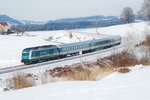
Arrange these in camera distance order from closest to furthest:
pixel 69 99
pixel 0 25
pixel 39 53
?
pixel 69 99 → pixel 39 53 → pixel 0 25

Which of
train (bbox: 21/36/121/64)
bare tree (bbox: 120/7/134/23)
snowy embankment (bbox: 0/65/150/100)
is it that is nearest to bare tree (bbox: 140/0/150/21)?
train (bbox: 21/36/121/64)

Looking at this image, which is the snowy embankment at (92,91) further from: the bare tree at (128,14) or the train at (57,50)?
the bare tree at (128,14)

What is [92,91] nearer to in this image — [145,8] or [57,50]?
[57,50]

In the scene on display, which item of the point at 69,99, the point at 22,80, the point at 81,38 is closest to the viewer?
the point at 69,99

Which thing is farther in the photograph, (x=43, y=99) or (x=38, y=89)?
(x=38, y=89)

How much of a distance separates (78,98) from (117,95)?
118 cm

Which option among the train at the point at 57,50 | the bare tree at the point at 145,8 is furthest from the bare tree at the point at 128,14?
the train at the point at 57,50

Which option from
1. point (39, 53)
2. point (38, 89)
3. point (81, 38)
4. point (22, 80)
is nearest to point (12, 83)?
point (22, 80)

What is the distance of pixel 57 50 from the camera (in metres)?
48.8

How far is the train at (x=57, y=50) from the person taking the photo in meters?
42.5

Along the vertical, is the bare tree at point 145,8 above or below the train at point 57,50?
above

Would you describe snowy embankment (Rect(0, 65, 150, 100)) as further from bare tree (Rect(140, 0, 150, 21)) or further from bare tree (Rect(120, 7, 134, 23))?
bare tree (Rect(120, 7, 134, 23))

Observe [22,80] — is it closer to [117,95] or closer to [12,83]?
[12,83]

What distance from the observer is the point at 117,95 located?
11016mm
